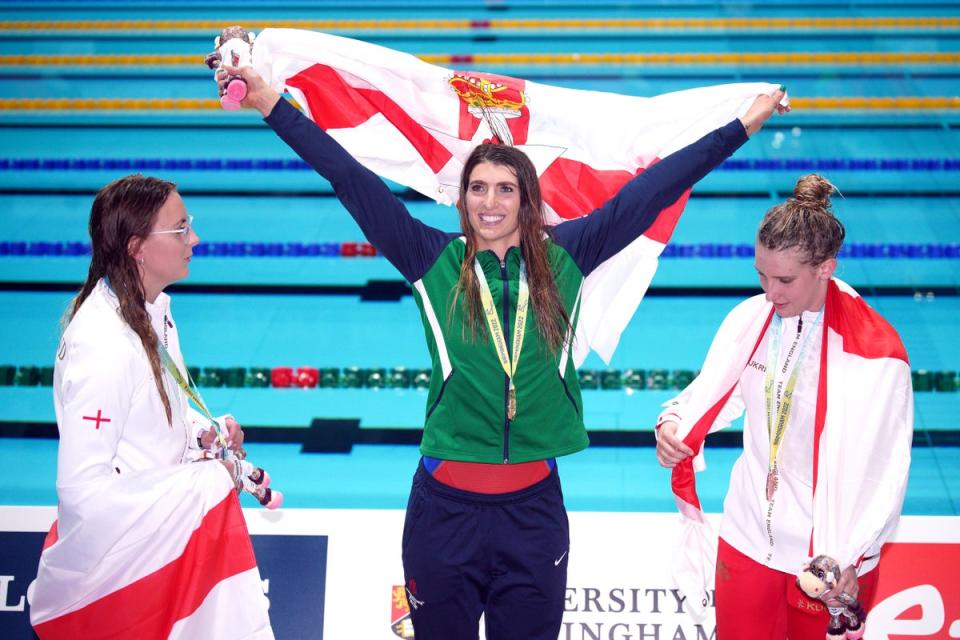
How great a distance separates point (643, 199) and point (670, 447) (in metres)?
0.58

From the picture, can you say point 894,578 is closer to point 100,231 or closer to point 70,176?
point 100,231

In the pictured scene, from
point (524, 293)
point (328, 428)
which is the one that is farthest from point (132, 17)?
point (524, 293)

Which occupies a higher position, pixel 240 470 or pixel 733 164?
pixel 733 164

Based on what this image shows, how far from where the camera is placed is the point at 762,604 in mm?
2418

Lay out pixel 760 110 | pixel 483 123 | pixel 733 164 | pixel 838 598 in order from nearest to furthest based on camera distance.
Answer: pixel 838 598 < pixel 760 110 < pixel 483 123 < pixel 733 164

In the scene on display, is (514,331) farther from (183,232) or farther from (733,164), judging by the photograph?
(733,164)

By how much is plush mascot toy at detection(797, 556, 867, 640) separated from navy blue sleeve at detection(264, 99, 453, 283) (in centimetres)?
101

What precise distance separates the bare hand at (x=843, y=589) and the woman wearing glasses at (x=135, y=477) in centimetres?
119

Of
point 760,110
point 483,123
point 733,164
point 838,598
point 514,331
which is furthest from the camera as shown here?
point 733,164

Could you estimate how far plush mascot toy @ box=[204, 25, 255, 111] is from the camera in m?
2.35

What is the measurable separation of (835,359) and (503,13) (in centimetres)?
1098

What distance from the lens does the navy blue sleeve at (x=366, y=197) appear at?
2336 millimetres

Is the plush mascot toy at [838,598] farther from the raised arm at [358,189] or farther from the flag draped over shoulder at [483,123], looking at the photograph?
the raised arm at [358,189]

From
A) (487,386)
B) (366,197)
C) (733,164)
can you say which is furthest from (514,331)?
(733,164)
